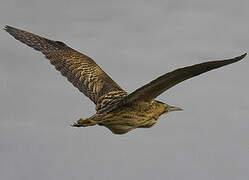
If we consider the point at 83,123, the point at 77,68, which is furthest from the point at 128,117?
the point at 77,68

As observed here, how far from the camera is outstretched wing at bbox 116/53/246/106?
8.04 m

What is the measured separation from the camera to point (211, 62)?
315 inches

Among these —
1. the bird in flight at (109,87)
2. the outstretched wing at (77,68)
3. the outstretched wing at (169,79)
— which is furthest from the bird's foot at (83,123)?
the outstretched wing at (77,68)

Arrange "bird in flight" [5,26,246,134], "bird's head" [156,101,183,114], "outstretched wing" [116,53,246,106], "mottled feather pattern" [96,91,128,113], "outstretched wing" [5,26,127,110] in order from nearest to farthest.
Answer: "outstretched wing" [116,53,246,106] < "bird in flight" [5,26,246,134] < "mottled feather pattern" [96,91,128,113] < "bird's head" [156,101,183,114] < "outstretched wing" [5,26,127,110]

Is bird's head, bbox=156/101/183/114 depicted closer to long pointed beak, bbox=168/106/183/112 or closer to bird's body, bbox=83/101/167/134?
long pointed beak, bbox=168/106/183/112

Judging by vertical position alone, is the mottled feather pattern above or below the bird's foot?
above

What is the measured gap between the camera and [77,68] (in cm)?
1234

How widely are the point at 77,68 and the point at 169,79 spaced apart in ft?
13.3

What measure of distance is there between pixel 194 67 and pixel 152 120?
2.05m

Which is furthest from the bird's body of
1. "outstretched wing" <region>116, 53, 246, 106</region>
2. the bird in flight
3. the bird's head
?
the bird's head

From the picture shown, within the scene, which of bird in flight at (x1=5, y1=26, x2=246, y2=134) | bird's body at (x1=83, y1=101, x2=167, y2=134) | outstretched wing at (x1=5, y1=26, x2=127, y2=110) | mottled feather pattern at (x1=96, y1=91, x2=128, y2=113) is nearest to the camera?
bird in flight at (x1=5, y1=26, x2=246, y2=134)

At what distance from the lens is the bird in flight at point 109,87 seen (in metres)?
8.61

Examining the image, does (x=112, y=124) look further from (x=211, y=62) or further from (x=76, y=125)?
(x=211, y=62)

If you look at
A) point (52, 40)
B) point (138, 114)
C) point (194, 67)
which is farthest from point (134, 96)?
point (52, 40)
